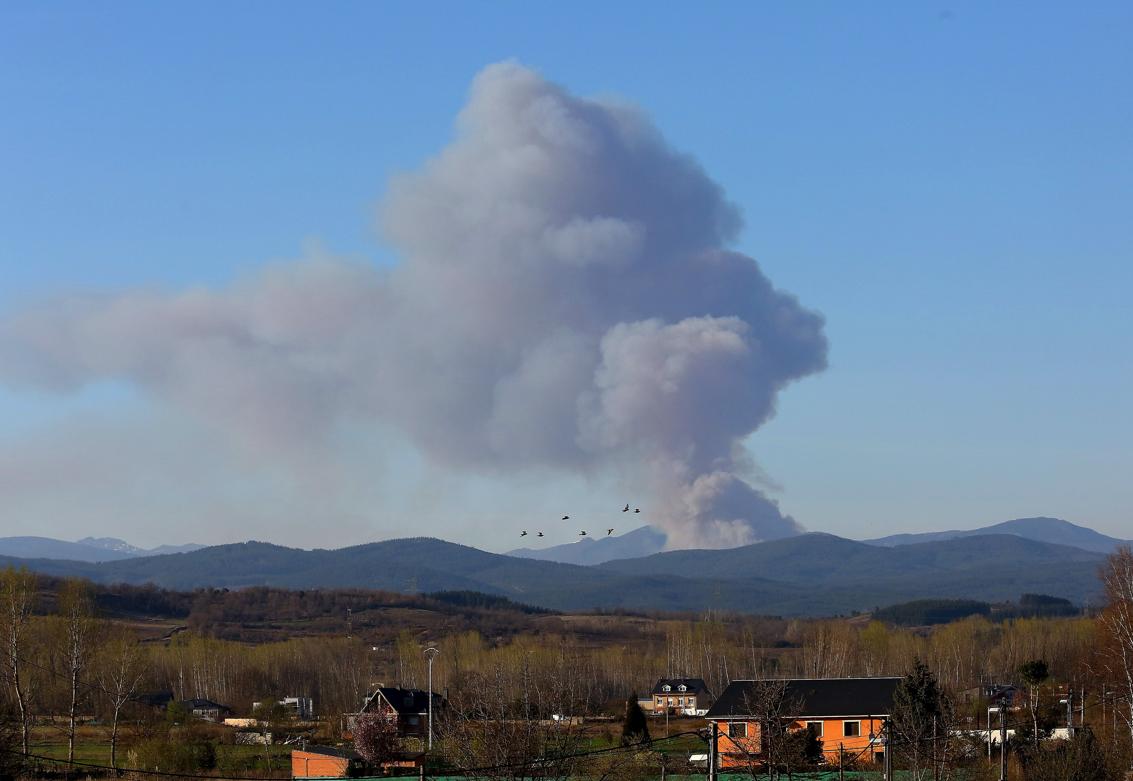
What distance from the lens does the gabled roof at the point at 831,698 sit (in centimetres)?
6381

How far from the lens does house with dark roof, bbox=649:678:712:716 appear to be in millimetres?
108188

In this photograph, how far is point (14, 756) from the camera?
165 ft

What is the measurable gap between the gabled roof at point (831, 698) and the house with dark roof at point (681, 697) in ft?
132

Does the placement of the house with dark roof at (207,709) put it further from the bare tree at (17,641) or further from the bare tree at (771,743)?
the bare tree at (771,743)

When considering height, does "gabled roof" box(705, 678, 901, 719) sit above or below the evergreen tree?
above

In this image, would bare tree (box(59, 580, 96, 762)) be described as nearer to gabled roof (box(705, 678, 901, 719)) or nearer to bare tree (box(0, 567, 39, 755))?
bare tree (box(0, 567, 39, 755))

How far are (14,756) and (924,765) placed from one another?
107 ft

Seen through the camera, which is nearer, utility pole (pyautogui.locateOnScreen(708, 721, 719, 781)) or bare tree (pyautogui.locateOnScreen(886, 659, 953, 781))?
utility pole (pyautogui.locateOnScreen(708, 721, 719, 781))

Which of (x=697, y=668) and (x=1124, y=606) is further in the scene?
(x=697, y=668)

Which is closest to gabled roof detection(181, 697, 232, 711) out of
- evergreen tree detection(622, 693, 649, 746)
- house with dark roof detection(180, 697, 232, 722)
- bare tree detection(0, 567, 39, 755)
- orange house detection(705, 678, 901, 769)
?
house with dark roof detection(180, 697, 232, 722)

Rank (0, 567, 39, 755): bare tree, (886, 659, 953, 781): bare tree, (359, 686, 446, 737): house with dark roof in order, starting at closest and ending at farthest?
(886, 659, 953, 781): bare tree, (0, 567, 39, 755): bare tree, (359, 686, 446, 737): house with dark roof

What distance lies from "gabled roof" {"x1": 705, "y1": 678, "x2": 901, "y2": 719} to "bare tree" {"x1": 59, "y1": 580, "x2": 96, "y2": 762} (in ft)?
100

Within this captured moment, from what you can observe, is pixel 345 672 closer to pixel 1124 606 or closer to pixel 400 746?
pixel 400 746

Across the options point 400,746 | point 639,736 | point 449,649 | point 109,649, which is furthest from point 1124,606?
point 449,649
